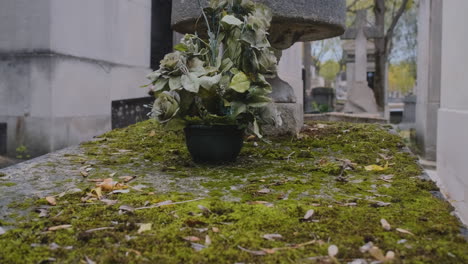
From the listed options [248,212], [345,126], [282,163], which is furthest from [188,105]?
[345,126]

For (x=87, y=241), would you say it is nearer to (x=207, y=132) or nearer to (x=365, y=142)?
(x=207, y=132)

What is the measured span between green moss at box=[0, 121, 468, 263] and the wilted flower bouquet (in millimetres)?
330

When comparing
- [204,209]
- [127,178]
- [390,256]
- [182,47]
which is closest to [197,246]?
[204,209]

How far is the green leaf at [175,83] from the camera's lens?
258 centimetres

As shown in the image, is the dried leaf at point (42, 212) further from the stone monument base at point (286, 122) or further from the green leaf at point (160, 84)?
the stone monument base at point (286, 122)

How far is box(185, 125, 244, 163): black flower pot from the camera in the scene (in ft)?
8.83

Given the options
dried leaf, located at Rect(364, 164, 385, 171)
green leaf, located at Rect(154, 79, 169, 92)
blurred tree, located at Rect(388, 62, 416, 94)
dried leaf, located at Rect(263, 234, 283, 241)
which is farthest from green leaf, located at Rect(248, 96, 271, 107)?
blurred tree, located at Rect(388, 62, 416, 94)

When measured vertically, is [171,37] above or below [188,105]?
above

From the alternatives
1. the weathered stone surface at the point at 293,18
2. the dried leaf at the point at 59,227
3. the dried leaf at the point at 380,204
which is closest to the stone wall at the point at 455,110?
the dried leaf at the point at 380,204

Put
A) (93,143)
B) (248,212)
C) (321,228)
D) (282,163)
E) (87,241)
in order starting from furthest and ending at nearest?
(93,143) < (282,163) < (248,212) < (321,228) < (87,241)

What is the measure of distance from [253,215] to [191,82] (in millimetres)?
1085

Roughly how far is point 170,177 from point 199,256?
45.9 inches

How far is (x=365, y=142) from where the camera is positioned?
12.0ft

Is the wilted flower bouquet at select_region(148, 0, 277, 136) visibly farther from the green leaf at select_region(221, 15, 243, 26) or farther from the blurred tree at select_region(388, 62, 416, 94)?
the blurred tree at select_region(388, 62, 416, 94)
